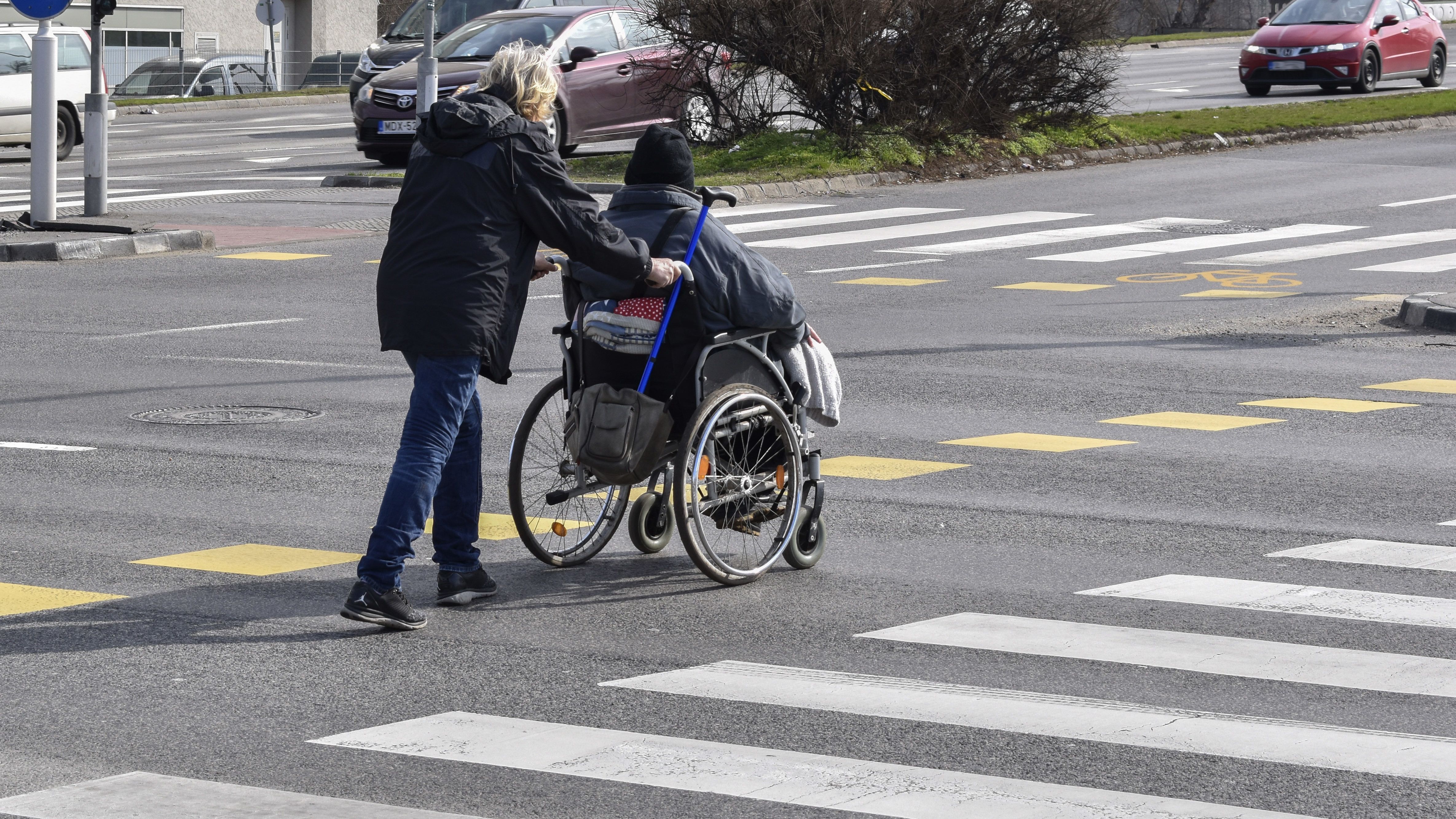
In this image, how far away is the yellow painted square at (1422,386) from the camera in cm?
1130

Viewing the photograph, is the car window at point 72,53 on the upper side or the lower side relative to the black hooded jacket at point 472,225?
lower

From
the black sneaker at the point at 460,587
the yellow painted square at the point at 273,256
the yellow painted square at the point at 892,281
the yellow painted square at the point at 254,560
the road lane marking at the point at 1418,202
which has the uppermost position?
the black sneaker at the point at 460,587

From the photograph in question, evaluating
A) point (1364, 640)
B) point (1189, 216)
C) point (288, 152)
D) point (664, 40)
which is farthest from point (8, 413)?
point (288, 152)

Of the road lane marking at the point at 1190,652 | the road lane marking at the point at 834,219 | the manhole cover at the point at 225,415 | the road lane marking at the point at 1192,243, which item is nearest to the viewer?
the road lane marking at the point at 1190,652

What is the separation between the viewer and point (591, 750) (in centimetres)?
507

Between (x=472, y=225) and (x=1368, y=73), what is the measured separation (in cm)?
3087

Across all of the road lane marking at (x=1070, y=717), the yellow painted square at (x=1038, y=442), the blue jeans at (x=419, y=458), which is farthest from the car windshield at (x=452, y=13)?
the road lane marking at (x=1070, y=717)

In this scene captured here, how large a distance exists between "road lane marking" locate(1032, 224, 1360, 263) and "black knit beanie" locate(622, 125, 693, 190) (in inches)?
427

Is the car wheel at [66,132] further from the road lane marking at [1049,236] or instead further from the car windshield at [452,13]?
the road lane marking at [1049,236]

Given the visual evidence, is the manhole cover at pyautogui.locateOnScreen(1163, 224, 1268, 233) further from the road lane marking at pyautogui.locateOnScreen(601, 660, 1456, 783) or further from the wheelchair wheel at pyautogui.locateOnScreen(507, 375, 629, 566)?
the road lane marking at pyautogui.locateOnScreen(601, 660, 1456, 783)

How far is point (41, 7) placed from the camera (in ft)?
59.8

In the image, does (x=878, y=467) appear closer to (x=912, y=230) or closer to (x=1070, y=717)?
(x=1070, y=717)

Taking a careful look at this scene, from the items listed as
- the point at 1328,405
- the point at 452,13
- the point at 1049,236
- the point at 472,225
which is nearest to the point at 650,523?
the point at 472,225

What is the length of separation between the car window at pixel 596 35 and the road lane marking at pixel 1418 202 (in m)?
9.26
